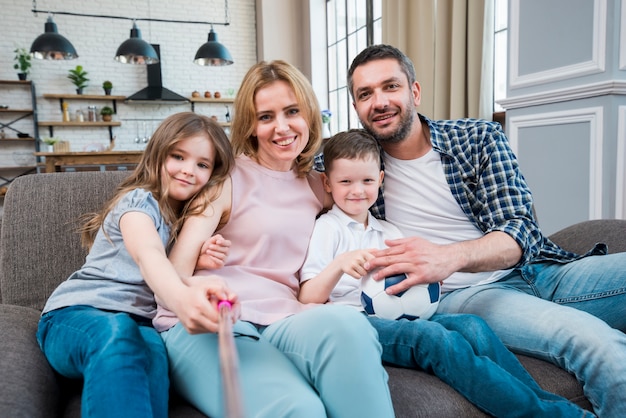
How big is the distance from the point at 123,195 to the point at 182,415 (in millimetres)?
538

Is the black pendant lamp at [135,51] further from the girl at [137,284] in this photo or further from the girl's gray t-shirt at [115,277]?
the girl's gray t-shirt at [115,277]

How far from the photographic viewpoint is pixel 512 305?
1.26m

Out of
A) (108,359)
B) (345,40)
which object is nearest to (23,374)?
(108,359)

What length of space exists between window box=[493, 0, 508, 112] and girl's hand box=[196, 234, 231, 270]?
2.92 metres

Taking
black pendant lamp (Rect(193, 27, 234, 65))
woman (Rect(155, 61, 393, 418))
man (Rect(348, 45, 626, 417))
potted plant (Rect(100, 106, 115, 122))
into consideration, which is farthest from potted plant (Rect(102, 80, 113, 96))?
woman (Rect(155, 61, 393, 418))

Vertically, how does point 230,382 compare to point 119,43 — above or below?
below

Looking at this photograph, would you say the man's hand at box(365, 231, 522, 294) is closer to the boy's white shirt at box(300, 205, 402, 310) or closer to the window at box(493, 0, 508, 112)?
the boy's white shirt at box(300, 205, 402, 310)

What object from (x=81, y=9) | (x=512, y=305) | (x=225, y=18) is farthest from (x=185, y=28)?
(x=512, y=305)

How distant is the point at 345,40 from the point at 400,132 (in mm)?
4983

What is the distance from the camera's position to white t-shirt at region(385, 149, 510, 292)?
151 centimetres

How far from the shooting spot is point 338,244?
1.33m

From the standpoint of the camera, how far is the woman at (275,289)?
87 cm

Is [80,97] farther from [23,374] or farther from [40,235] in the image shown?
[23,374]

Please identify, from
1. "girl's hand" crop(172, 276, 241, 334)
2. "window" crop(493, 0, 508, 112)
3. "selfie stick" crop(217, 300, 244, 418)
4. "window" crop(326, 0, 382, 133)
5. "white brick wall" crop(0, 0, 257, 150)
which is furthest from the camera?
"white brick wall" crop(0, 0, 257, 150)
